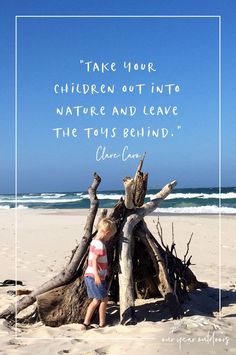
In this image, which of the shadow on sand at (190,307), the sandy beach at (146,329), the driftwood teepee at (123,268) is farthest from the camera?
the shadow on sand at (190,307)

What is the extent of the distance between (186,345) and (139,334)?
1.81 ft

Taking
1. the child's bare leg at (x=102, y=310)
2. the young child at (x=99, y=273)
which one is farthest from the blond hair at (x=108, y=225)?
the child's bare leg at (x=102, y=310)

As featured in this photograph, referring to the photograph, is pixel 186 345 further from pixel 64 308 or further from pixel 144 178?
pixel 144 178

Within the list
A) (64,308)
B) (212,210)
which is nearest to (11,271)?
(64,308)

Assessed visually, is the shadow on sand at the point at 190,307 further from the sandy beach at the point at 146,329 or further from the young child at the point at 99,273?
the young child at the point at 99,273

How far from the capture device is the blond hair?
590 centimetres

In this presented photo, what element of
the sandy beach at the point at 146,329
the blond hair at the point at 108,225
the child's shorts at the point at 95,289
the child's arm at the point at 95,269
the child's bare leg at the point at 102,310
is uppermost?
the blond hair at the point at 108,225

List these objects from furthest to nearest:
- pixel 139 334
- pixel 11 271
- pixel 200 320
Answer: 1. pixel 11 271
2. pixel 200 320
3. pixel 139 334

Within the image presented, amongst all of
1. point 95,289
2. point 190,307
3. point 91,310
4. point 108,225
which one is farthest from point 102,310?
point 190,307

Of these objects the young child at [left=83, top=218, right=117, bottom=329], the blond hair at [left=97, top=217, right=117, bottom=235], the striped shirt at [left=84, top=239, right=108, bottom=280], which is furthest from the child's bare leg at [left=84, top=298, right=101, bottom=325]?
the blond hair at [left=97, top=217, right=117, bottom=235]

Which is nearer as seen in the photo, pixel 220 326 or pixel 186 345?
pixel 186 345

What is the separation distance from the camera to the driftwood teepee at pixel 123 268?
608cm

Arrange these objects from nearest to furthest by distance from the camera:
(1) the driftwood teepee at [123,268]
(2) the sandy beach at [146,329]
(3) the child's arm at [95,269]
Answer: (2) the sandy beach at [146,329] < (3) the child's arm at [95,269] < (1) the driftwood teepee at [123,268]

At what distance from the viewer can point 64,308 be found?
6.14m
